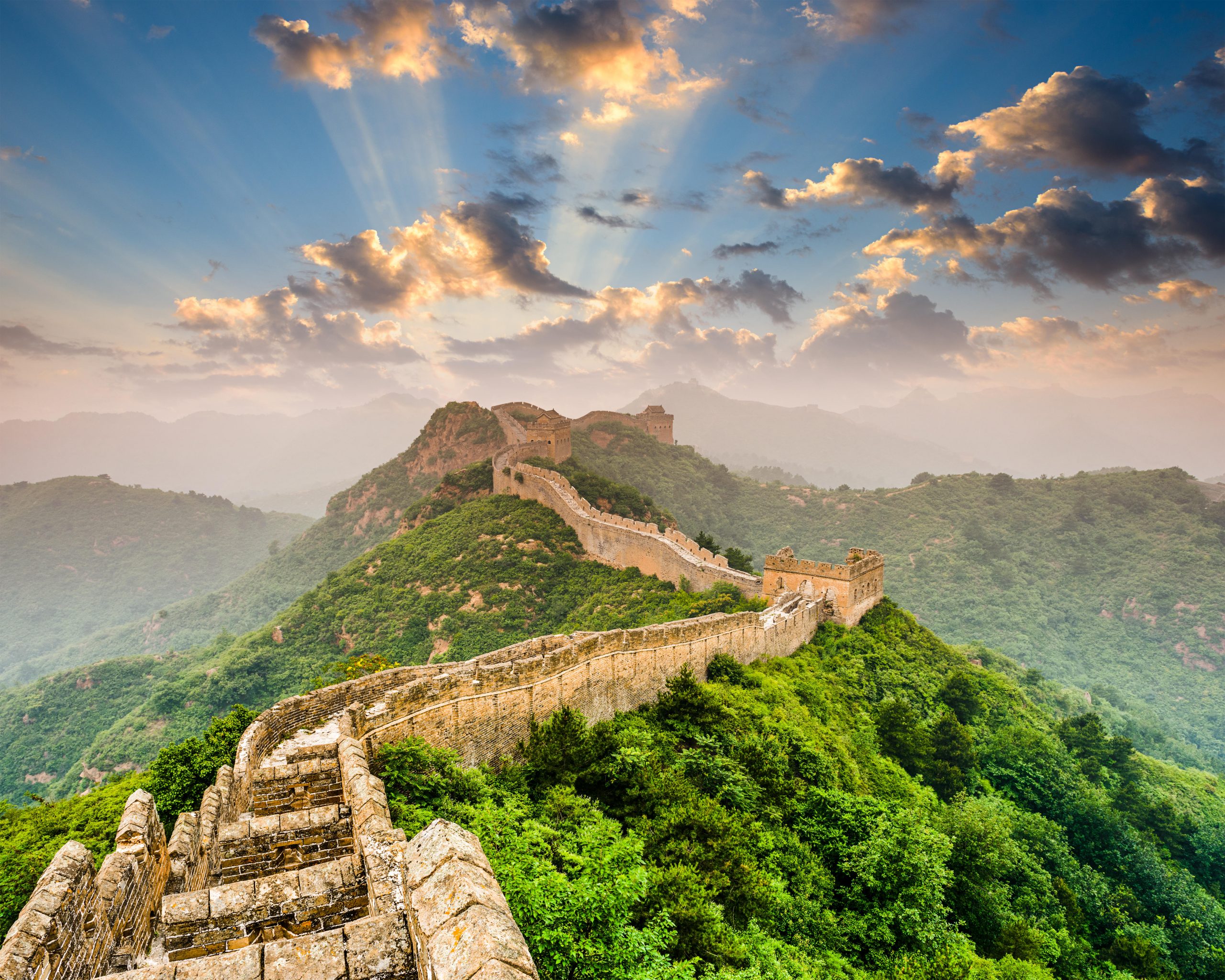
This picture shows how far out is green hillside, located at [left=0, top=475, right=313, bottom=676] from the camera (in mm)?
118812

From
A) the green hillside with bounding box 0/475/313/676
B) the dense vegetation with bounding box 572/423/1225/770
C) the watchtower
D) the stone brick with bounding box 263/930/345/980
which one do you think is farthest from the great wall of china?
the green hillside with bounding box 0/475/313/676

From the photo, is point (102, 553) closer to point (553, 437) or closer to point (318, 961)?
point (553, 437)

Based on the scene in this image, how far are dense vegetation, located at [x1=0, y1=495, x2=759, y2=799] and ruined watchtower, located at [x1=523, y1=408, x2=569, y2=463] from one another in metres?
9.01

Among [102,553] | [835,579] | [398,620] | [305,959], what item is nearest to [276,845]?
[305,959]

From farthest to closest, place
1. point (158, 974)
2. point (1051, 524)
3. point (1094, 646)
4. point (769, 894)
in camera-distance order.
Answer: point (1051, 524) → point (1094, 646) → point (769, 894) → point (158, 974)

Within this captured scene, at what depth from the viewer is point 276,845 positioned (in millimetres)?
6438

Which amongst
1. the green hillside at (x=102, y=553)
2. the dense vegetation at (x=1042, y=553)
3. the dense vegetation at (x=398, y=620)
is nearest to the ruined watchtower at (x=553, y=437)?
the dense vegetation at (x=398, y=620)

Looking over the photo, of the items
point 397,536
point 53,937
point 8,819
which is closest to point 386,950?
point 53,937

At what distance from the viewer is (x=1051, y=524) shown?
83062 millimetres

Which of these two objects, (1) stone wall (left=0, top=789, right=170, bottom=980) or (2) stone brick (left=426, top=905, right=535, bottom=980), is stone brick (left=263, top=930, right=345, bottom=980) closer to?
(2) stone brick (left=426, top=905, right=535, bottom=980)

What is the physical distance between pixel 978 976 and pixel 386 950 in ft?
39.2

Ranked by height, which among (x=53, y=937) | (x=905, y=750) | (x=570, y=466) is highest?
(x=570, y=466)

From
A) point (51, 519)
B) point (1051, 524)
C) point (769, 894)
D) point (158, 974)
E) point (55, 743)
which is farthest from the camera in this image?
point (51, 519)

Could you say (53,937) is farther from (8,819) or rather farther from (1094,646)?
(1094,646)
